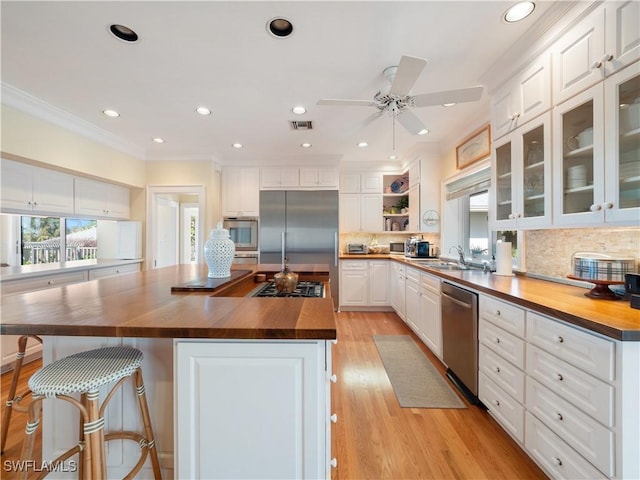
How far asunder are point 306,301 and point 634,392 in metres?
1.32

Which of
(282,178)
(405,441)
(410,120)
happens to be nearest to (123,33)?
(410,120)

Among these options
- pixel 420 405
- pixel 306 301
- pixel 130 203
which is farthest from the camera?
pixel 130 203

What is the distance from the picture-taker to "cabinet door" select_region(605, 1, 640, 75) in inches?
46.7

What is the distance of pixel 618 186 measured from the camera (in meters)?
1.28

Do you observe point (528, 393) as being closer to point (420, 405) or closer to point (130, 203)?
point (420, 405)

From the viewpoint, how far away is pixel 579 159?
1507 millimetres

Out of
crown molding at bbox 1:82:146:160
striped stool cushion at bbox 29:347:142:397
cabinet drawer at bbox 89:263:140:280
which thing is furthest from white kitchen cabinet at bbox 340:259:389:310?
crown molding at bbox 1:82:146:160

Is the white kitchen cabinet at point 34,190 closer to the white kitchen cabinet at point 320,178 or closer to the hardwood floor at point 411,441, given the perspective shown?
the white kitchen cabinet at point 320,178

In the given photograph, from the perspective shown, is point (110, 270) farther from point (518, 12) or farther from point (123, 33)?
point (518, 12)

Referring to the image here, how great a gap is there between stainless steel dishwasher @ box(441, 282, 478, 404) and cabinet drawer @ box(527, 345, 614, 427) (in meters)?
0.51

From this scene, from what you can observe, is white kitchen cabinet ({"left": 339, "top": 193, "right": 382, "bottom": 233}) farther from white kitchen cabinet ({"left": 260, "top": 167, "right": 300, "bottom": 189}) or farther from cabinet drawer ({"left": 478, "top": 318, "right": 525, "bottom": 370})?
cabinet drawer ({"left": 478, "top": 318, "right": 525, "bottom": 370})

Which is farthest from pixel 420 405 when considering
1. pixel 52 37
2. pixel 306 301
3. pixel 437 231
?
pixel 52 37

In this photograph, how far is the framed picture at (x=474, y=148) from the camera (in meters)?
Result: 2.71

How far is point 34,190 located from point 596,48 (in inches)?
186
